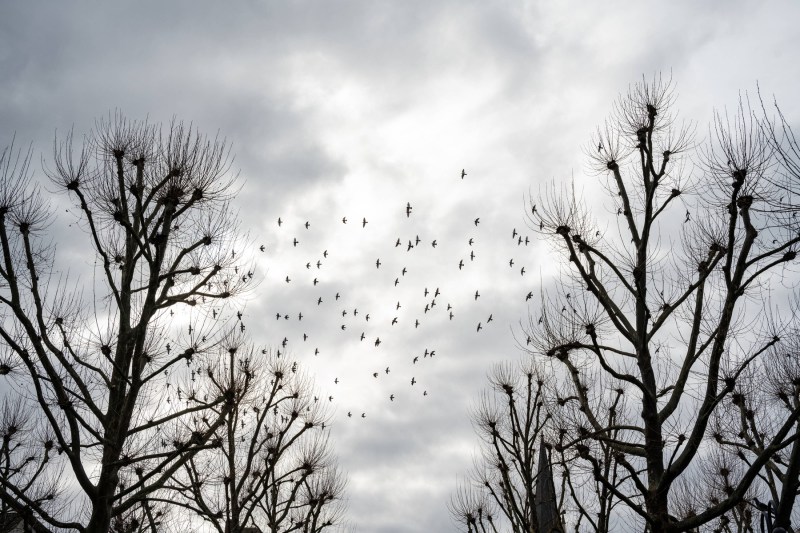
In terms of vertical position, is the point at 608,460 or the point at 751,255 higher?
the point at 751,255

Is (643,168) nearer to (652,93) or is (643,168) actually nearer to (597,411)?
(652,93)

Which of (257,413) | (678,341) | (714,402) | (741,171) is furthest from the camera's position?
(257,413)

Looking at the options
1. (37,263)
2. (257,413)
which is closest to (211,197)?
(37,263)

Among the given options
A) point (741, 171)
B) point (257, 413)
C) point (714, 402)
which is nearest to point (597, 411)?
point (714, 402)

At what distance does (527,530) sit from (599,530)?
1395 mm

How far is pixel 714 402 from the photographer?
8.24m

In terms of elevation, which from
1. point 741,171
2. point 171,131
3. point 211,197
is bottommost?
point 741,171

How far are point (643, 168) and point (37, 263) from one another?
977 cm

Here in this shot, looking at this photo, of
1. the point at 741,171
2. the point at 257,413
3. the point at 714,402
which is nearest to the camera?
the point at 714,402

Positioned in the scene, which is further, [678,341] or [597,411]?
[597,411]

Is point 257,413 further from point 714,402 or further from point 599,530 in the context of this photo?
point 714,402

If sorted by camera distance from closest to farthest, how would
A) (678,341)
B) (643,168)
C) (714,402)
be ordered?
(714,402), (678,341), (643,168)

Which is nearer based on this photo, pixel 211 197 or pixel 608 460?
pixel 211 197

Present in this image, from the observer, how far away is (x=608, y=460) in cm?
1202
